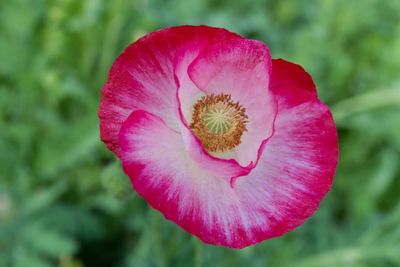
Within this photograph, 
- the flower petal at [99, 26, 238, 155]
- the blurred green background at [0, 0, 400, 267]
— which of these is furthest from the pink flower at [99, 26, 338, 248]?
the blurred green background at [0, 0, 400, 267]

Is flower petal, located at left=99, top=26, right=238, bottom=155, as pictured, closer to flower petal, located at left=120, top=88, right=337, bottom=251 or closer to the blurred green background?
flower petal, located at left=120, top=88, right=337, bottom=251

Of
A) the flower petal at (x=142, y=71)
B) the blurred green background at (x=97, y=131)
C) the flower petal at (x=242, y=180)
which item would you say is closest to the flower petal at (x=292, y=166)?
the flower petal at (x=242, y=180)

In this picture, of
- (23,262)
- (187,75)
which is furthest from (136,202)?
(187,75)

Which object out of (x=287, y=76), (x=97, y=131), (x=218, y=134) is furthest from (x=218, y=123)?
(x=97, y=131)

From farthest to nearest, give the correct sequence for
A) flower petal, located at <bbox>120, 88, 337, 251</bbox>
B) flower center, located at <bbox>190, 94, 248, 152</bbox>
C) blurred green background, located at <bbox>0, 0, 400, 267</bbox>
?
blurred green background, located at <bbox>0, 0, 400, 267</bbox> < flower center, located at <bbox>190, 94, 248, 152</bbox> < flower petal, located at <bbox>120, 88, 337, 251</bbox>

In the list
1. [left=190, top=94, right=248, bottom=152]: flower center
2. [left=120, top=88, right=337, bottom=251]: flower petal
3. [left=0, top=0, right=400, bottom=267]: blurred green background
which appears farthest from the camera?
[left=0, top=0, right=400, bottom=267]: blurred green background

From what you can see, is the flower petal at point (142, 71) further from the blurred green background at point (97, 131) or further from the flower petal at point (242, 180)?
the blurred green background at point (97, 131)

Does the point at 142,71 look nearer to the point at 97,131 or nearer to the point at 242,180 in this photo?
the point at 242,180

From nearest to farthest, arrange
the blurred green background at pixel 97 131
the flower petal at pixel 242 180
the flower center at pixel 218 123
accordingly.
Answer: the flower petal at pixel 242 180, the flower center at pixel 218 123, the blurred green background at pixel 97 131
